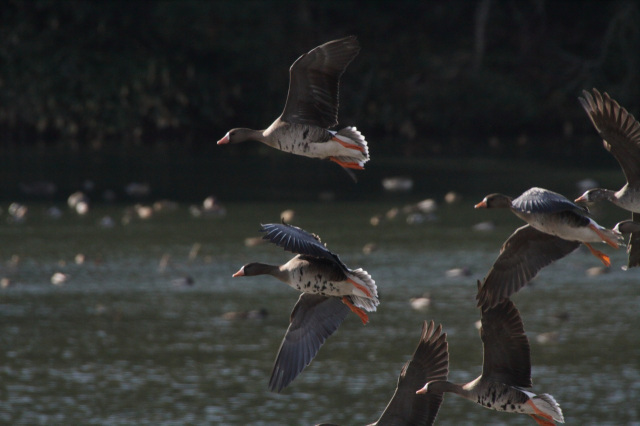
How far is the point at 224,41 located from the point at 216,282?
79.1 ft

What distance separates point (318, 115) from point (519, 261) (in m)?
2.04

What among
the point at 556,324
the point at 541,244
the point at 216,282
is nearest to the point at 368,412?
the point at 556,324

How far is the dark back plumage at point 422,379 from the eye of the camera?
10.4m

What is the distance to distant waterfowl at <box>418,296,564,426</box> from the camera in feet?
32.3

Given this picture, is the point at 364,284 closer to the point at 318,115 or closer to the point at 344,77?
the point at 318,115

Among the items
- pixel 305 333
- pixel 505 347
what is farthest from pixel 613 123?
pixel 305 333

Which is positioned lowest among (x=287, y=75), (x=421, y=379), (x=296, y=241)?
(x=421, y=379)

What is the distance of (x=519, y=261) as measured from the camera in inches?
401

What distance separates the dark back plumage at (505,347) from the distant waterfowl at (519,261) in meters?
0.11

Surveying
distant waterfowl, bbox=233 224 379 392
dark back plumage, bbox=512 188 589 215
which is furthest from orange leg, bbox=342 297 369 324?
dark back plumage, bbox=512 188 589 215

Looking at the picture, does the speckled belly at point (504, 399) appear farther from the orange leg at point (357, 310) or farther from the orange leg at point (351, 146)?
the orange leg at point (351, 146)

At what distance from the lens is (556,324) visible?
29.1 meters

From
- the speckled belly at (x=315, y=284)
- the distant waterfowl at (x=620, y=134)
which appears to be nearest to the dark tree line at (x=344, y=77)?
the speckled belly at (x=315, y=284)

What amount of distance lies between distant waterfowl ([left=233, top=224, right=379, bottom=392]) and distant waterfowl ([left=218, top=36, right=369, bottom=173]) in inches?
34.8
